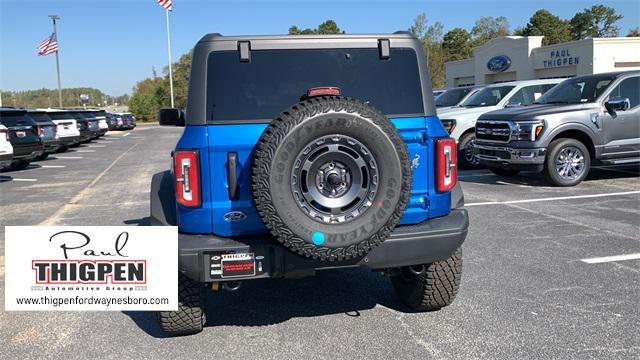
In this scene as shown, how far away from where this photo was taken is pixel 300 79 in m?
3.67

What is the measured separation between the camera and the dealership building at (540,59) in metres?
30.3

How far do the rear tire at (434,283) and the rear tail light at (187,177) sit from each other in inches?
60.4

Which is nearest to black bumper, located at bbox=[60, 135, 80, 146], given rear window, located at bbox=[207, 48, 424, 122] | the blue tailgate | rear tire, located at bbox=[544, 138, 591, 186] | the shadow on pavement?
the shadow on pavement

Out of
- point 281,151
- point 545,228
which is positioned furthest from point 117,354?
point 545,228

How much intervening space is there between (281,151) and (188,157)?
0.62 metres

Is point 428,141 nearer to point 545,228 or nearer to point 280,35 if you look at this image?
point 280,35

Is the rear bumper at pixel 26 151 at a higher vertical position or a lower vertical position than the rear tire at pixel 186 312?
higher

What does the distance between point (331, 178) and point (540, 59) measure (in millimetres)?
35204

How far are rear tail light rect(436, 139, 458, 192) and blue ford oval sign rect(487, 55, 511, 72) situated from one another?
36.6 meters

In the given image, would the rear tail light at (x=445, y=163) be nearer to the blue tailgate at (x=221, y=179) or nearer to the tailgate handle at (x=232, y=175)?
the blue tailgate at (x=221, y=179)

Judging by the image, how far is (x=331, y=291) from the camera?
467 centimetres

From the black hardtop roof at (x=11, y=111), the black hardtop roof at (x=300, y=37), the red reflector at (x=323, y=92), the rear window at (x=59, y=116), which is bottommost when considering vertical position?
the red reflector at (x=323, y=92)

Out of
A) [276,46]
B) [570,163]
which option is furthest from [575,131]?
[276,46]

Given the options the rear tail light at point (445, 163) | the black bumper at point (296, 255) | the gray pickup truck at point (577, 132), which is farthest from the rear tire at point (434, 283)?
the gray pickup truck at point (577, 132)
